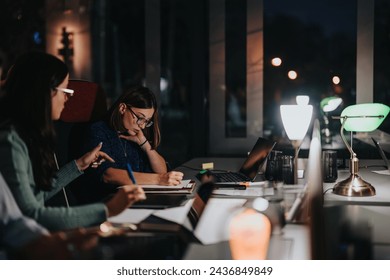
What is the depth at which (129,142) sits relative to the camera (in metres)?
2.60

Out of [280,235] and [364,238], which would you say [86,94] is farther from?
[364,238]

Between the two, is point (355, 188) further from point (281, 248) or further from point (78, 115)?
point (78, 115)

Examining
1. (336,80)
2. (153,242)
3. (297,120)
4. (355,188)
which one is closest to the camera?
(153,242)

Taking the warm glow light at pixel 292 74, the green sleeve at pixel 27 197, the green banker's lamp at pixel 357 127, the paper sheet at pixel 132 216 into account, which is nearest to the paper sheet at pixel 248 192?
the green banker's lamp at pixel 357 127

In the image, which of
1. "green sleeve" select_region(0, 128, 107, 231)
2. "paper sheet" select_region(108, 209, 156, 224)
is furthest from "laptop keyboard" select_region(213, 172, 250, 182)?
"green sleeve" select_region(0, 128, 107, 231)

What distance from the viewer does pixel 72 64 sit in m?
5.01

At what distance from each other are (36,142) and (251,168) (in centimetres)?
120

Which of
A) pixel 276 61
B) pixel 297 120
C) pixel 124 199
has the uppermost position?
pixel 276 61

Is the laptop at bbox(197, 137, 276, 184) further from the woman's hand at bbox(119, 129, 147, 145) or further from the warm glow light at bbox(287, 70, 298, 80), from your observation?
the warm glow light at bbox(287, 70, 298, 80)

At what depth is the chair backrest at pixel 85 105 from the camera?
2309 millimetres

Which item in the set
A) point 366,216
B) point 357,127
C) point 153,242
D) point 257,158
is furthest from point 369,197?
point 153,242

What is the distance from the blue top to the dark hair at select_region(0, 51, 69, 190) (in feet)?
2.27

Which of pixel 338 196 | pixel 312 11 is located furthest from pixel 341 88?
pixel 338 196

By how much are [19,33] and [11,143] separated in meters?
5.07
